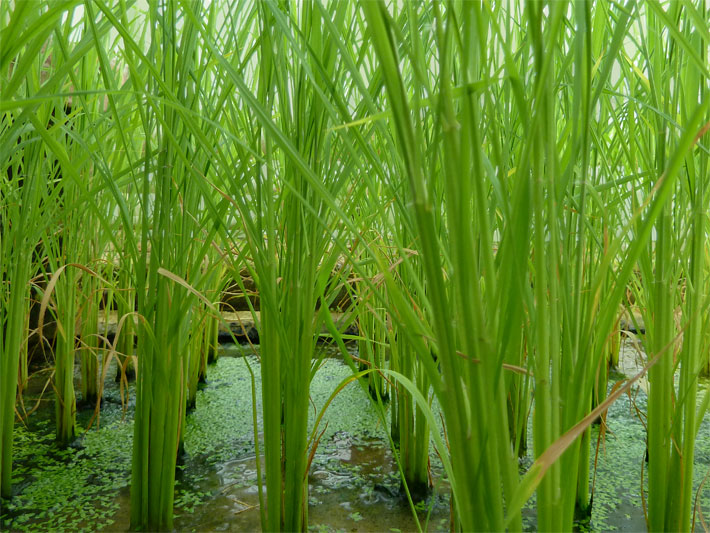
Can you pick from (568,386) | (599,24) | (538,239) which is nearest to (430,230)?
(538,239)

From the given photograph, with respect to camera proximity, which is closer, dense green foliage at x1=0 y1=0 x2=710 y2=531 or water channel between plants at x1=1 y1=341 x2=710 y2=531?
dense green foliage at x1=0 y1=0 x2=710 y2=531

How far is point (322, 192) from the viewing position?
1.23 ft

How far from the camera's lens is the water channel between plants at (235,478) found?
3.11 feet

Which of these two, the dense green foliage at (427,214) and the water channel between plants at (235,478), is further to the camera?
the water channel between plants at (235,478)

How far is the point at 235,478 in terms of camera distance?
3.62 feet

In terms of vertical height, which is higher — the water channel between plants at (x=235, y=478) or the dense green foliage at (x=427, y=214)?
the dense green foliage at (x=427, y=214)

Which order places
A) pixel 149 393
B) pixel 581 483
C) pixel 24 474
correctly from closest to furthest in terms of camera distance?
pixel 149 393 < pixel 581 483 < pixel 24 474

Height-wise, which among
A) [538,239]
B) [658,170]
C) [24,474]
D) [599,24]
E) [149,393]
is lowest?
[24,474]

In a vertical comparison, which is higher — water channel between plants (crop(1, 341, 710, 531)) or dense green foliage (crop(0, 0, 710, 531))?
dense green foliage (crop(0, 0, 710, 531))

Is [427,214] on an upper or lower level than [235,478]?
upper

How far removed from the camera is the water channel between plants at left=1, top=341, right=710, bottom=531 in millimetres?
949

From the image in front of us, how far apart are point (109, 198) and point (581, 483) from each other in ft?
3.47

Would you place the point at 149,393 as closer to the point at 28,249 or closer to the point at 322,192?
the point at 28,249

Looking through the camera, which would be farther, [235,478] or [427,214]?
[235,478]
